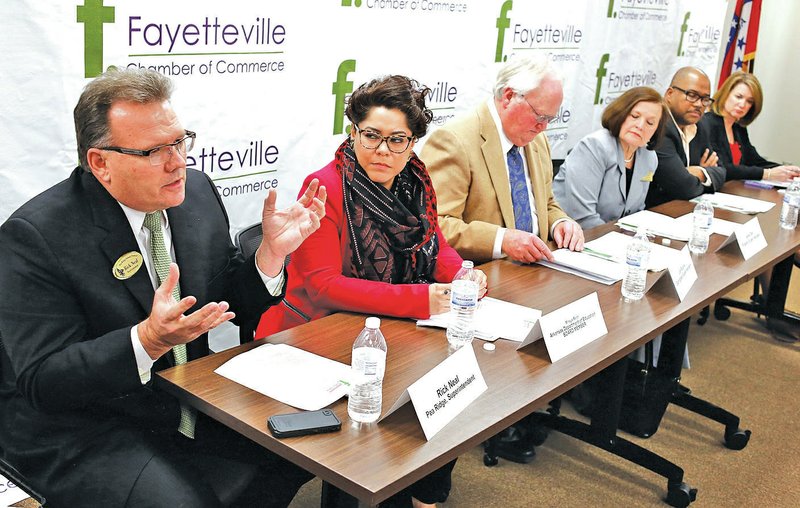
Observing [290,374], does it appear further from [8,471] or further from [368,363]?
[8,471]

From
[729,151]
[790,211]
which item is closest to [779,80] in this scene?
[729,151]

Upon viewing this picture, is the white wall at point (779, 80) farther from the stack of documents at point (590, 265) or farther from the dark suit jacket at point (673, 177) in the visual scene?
the stack of documents at point (590, 265)

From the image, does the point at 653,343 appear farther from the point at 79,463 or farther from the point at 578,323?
the point at 79,463

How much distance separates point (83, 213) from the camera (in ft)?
6.15

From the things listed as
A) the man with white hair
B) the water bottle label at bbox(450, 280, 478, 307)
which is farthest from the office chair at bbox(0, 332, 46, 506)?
the man with white hair

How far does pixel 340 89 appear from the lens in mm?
3572

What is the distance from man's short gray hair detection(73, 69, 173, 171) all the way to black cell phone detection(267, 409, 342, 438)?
0.73m

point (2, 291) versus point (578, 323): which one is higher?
point (2, 291)

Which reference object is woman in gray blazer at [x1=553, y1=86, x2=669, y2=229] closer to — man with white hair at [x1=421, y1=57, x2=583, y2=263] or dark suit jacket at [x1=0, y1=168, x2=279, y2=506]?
man with white hair at [x1=421, y1=57, x2=583, y2=263]

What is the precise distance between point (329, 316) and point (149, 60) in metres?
1.18

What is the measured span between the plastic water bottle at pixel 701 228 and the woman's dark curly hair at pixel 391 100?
1414 mm

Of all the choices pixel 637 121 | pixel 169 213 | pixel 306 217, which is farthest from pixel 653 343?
pixel 169 213

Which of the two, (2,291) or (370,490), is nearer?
(370,490)

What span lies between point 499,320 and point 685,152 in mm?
2730
